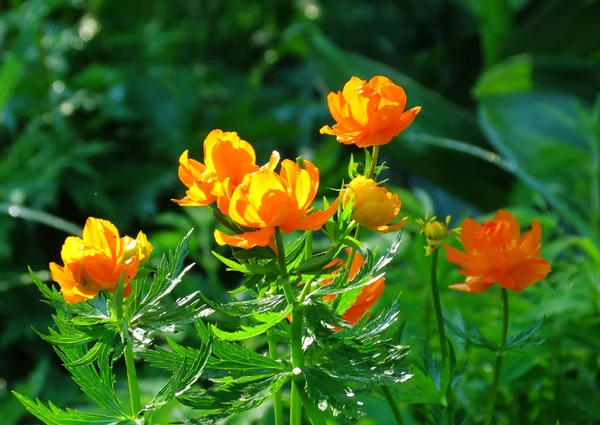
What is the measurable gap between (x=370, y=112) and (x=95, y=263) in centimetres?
17

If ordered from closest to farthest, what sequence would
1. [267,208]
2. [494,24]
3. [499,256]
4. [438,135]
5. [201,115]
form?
[267,208]
[499,256]
[438,135]
[494,24]
[201,115]

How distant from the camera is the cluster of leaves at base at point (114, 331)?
45 centimetres

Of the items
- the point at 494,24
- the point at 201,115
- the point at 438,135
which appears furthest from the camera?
the point at 201,115

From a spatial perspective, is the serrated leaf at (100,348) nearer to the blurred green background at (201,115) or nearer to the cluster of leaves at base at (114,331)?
the cluster of leaves at base at (114,331)

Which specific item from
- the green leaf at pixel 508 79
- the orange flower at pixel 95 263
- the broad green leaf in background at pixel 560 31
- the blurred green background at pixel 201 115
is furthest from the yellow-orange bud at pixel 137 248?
the broad green leaf in background at pixel 560 31

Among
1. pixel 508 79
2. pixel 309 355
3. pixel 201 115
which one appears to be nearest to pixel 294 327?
pixel 309 355

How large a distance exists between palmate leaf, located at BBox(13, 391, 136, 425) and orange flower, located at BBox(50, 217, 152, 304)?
6cm

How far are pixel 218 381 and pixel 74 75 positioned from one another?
71.4 inches

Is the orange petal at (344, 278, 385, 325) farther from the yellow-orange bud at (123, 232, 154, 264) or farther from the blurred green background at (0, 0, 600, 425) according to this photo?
the blurred green background at (0, 0, 600, 425)

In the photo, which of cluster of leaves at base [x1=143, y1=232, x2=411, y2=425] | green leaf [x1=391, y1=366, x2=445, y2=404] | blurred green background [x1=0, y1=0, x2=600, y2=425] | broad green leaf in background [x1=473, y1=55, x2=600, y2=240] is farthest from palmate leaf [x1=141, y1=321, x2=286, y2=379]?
broad green leaf in background [x1=473, y1=55, x2=600, y2=240]

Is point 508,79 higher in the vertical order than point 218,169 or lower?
lower

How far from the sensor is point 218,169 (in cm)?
47

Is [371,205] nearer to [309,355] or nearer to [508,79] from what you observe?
[309,355]

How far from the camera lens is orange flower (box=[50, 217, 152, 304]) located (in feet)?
1.43
